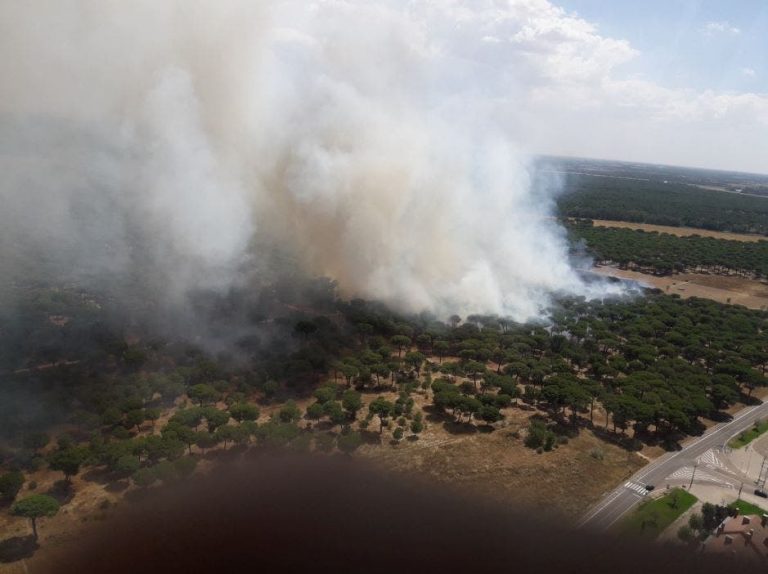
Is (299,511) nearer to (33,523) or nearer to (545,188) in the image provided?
(33,523)

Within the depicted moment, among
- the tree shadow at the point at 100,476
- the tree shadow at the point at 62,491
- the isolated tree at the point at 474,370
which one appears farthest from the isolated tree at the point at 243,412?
the isolated tree at the point at 474,370

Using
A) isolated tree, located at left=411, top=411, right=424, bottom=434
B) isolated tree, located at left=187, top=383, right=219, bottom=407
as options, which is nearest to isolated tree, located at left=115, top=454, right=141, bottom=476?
isolated tree, located at left=187, top=383, right=219, bottom=407

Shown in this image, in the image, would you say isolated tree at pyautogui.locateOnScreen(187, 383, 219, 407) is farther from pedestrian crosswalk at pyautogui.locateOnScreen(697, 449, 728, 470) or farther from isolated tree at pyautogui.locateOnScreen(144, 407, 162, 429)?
pedestrian crosswalk at pyautogui.locateOnScreen(697, 449, 728, 470)

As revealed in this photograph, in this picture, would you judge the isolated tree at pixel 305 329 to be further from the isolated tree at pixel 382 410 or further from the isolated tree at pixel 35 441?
the isolated tree at pixel 35 441

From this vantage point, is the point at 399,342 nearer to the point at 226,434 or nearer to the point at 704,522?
the point at 226,434

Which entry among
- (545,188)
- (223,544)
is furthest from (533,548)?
(545,188)

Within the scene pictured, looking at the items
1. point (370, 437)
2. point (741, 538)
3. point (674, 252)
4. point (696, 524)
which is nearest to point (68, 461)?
point (370, 437)
